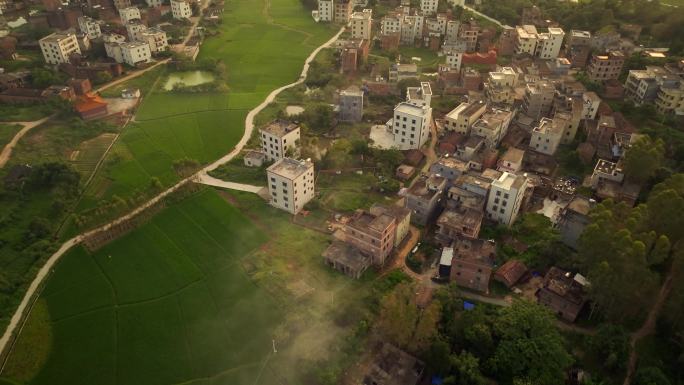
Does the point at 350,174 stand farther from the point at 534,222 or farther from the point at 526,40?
the point at 526,40

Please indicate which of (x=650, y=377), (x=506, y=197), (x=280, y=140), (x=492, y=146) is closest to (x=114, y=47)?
(x=280, y=140)

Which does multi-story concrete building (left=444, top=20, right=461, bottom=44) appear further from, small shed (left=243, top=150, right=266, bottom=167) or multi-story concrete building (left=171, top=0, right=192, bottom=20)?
multi-story concrete building (left=171, top=0, right=192, bottom=20)

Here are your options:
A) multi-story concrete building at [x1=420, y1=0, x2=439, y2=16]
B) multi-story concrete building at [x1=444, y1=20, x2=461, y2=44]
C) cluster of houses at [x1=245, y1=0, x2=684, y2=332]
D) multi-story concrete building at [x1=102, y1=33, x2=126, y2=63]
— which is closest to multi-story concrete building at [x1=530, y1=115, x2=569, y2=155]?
cluster of houses at [x1=245, y1=0, x2=684, y2=332]

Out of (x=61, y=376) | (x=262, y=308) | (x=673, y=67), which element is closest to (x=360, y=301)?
(x=262, y=308)

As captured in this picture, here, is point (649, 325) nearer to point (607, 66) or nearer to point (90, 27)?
point (607, 66)

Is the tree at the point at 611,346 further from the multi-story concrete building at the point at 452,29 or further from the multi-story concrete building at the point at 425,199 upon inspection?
the multi-story concrete building at the point at 452,29
